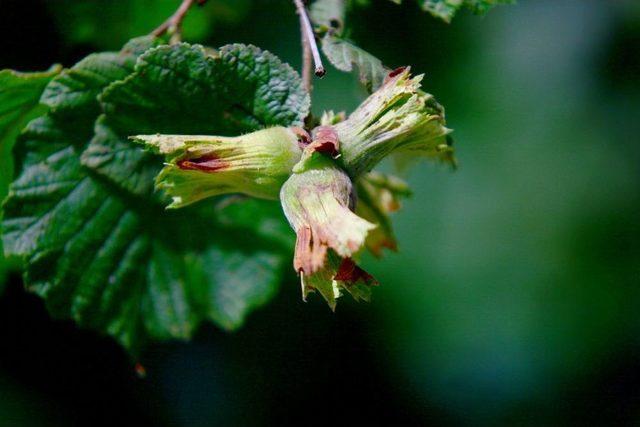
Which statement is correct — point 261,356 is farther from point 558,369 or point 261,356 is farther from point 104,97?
point 104,97

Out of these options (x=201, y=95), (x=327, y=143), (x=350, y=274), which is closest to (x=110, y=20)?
(x=201, y=95)

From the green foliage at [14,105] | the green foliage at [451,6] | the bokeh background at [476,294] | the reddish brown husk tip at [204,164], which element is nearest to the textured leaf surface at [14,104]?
the green foliage at [14,105]

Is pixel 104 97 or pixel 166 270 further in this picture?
pixel 166 270

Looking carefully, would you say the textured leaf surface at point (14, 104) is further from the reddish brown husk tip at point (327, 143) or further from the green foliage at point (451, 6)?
the green foliage at point (451, 6)

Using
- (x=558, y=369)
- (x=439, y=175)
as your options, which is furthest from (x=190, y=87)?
(x=558, y=369)

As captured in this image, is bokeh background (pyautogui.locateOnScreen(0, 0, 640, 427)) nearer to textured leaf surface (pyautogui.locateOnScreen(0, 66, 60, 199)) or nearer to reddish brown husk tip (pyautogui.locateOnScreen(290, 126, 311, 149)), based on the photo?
textured leaf surface (pyautogui.locateOnScreen(0, 66, 60, 199))

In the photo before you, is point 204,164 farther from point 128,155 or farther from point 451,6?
point 451,6
